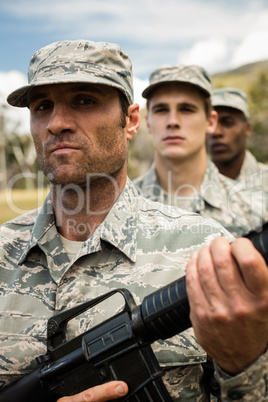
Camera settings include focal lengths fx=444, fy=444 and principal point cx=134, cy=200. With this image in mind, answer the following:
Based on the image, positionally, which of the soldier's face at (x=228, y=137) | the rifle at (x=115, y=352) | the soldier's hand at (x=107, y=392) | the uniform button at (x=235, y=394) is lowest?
the uniform button at (x=235, y=394)

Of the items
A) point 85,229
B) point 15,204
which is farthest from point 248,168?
point 15,204

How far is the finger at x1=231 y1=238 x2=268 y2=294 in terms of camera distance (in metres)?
1.41

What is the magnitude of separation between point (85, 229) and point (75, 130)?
569mm

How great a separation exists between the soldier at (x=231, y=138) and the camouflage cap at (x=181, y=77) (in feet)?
6.14

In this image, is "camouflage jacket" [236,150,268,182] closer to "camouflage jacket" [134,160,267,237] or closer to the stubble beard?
"camouflage jacket" [134,160,267,237]

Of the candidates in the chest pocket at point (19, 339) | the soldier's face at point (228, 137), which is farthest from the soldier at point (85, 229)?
the soldier's face at point (228, 137)

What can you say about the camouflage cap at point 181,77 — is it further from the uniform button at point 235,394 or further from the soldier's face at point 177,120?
the uniform button at point 235,394

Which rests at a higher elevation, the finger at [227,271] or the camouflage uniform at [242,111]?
the camouflage uniform at [242,111]

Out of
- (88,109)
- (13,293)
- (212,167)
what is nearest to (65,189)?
(88,109)

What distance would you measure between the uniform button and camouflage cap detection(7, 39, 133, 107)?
158cm

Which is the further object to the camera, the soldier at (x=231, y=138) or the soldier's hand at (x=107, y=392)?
the soldier at (x=231, y=138)

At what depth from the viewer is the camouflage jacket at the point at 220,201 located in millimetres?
4906

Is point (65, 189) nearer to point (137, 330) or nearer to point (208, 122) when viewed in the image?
point (137, 330)

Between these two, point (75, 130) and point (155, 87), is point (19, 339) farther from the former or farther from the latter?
point (155, 87)
